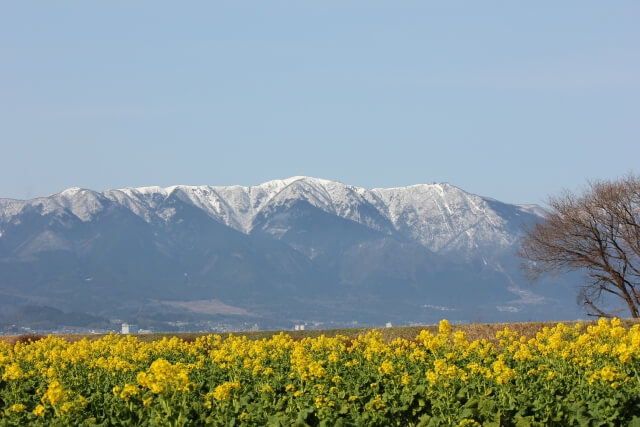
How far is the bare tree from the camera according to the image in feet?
178

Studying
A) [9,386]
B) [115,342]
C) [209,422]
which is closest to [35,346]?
[115,342]

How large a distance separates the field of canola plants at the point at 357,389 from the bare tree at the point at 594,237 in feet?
96.1

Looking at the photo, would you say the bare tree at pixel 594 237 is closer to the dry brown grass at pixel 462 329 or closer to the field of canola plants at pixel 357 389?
the dry brown grass at pixel 462 329

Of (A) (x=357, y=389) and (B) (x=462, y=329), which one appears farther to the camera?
(B) (x=462, y=329)

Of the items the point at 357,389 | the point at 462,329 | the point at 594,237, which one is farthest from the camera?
the point at 594,237

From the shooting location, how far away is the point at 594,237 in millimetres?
54312

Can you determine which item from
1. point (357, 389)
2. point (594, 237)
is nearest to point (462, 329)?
point (594, 237)

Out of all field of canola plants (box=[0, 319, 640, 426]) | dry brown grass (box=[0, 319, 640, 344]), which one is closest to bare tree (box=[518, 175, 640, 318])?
dry brown grass (box=[0, 319, 640, 344])

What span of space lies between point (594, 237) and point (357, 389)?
38393mm

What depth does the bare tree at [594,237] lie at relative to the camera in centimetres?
5422

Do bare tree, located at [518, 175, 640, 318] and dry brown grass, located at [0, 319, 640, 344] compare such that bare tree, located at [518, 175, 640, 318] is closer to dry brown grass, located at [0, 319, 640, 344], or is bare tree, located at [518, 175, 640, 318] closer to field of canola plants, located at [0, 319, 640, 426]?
dry brown grass, located at [0, 319, 640, 344]

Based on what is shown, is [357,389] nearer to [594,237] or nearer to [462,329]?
[462,329]

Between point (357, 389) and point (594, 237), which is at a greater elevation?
point (594, 237)

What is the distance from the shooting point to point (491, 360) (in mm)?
22641
